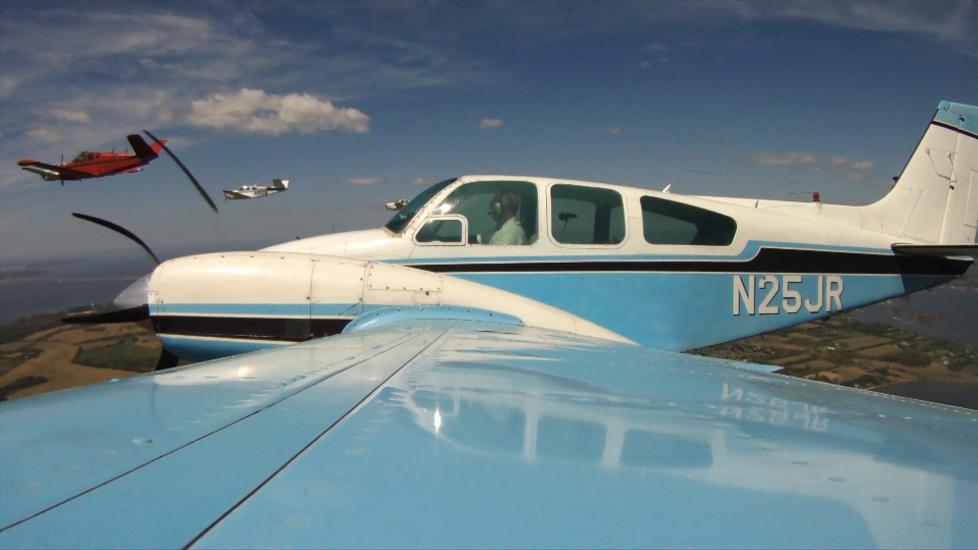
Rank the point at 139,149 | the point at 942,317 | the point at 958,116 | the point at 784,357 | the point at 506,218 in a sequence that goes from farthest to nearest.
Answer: the point at 942,317
the point at 784,357
the point at 958,116
the point at 139,149
the point at 506,218

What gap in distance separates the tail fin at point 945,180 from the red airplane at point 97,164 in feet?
32.8

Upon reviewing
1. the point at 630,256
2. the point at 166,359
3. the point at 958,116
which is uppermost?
the point at 958,116

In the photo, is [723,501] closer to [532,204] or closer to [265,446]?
[265,446]

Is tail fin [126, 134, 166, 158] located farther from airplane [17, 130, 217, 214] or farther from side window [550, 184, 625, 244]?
side window [550, 184, 625, 244]

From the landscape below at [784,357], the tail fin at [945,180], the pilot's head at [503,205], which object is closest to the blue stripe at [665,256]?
the pilot's head at [503,205]

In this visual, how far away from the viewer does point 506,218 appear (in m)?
5.70

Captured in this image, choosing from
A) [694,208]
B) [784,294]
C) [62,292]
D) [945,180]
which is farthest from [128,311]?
[62,292]

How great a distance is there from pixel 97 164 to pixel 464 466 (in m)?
11.4

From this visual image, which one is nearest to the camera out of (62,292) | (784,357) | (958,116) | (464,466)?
(464,466)

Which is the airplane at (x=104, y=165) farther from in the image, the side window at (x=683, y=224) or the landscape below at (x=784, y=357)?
the side window at (x=683, y=224)

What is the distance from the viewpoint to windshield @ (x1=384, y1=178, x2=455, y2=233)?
568 centimetres

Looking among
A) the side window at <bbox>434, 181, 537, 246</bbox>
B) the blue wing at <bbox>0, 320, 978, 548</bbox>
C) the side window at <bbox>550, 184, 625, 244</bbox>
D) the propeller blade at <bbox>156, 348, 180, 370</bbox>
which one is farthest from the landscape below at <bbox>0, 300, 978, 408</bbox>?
the blue wing at <bbox>0, 320, 978, 548</bbox>

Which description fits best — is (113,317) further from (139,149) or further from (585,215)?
(585,215)

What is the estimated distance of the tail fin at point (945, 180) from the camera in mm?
7523
